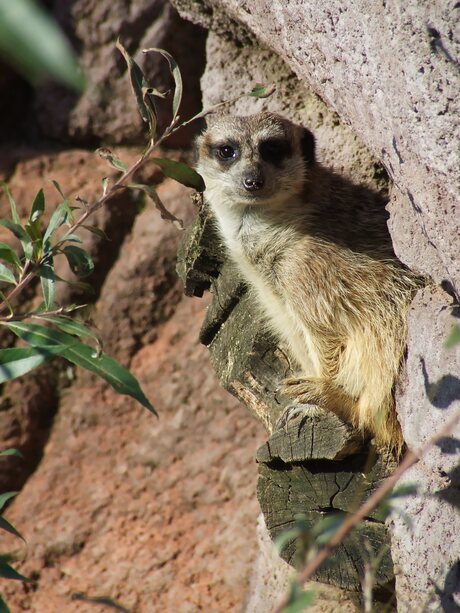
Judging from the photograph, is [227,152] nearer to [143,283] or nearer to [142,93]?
[142,93]

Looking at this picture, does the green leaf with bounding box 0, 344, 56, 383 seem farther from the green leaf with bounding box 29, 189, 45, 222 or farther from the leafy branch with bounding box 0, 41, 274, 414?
the green leaf with bounding box 29, 189, 45, 222

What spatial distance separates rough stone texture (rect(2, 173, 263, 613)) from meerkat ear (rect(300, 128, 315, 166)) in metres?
0.90

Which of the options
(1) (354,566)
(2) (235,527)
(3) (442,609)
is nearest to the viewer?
(3) (442,609)

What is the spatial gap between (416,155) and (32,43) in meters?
0.97

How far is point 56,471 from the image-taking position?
3.15 meters

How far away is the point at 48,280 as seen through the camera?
5.24 ft

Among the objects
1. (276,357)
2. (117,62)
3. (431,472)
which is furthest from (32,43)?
(117,62)

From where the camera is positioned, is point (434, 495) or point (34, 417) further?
point (34, 417)

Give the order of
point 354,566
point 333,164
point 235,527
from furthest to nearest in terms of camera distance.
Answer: point 235,527 < point 333,164 < point 354,566

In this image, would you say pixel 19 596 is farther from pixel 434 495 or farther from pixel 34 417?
pixel 434 495

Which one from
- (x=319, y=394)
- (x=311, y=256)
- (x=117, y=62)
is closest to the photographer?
(x=319, y=394)

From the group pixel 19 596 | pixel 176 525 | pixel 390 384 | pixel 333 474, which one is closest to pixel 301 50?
pixel 390 384

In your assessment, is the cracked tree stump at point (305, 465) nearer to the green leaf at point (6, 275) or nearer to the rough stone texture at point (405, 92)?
the rough stone texture at point (405, 92)

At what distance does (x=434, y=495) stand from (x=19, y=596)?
6.48ft
